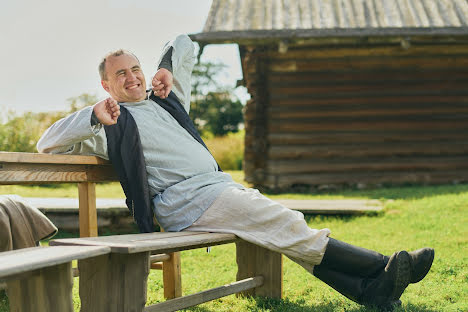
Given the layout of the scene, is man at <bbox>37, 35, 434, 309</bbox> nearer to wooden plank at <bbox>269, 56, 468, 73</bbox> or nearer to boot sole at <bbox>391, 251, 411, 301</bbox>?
boot sole at <bbox>391, 251, 411, 301</bbox>

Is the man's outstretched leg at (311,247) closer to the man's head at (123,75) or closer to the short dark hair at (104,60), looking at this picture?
the man's head at (123,75)

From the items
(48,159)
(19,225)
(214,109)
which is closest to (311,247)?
(48,159)

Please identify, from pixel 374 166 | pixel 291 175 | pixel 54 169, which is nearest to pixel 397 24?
pixel 374 166

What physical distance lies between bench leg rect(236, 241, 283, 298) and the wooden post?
0.85 m

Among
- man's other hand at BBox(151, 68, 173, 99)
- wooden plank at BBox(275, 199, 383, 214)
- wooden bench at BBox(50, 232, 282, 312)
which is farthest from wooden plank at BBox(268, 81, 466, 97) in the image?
wooden bench at BBox(50, 232, 282, 312)

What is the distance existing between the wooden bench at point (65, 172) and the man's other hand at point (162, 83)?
0.49 m

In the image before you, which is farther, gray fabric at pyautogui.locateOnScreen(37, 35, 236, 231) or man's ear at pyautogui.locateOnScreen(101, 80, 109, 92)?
man's ear at pyautogui.locateOnScreen(101, 80, 109, 92)

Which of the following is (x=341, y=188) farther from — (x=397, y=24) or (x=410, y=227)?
(x=410, y=227)

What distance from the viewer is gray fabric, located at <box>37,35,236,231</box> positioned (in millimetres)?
2652

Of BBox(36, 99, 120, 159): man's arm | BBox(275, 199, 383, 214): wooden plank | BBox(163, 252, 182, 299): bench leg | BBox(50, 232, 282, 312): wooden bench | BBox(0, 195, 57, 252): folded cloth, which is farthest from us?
BBox(275, 199, 383, 214): wooden plank

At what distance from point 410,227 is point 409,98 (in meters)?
4.20

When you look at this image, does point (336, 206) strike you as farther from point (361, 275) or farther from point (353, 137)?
point (361, 275)

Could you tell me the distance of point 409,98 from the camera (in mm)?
9211

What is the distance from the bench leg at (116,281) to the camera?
2.22 m
